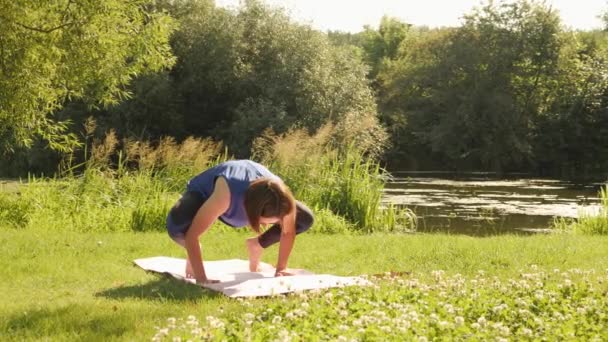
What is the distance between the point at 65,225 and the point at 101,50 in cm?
296

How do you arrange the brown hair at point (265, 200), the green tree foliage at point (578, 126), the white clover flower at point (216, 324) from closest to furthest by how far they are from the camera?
the white clover flower at point (216, 324), the brown hair at point (265, 200), the green tree foliage at point (578, 126)

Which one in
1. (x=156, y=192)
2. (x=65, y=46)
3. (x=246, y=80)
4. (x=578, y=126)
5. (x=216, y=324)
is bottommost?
(x=216, y=324)

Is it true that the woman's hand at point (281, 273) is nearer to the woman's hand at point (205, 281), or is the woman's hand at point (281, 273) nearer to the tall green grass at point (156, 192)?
the woman's hand at point (205, 281)

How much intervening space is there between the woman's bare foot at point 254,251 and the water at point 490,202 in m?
6.82

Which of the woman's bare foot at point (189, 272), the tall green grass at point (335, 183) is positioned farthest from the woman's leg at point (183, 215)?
the tall green grass at point (335, 183)

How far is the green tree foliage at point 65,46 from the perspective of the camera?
988cm

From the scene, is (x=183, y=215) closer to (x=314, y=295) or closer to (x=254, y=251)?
(x=254, y=251)

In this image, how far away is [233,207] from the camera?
263 inches

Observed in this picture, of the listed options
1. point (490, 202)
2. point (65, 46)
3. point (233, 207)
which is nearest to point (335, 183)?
point (65, 46)

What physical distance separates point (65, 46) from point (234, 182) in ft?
17.3

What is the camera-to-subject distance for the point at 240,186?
650cm

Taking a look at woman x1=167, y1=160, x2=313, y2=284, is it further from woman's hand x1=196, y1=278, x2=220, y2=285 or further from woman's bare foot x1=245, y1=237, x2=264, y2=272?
woman's bare foot x1=245, y1=237, x2=264, y2=272

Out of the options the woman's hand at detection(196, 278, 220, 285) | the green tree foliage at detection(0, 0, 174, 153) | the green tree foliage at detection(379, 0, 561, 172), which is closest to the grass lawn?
the woman's hand at detection(196, 278, 220, 285)

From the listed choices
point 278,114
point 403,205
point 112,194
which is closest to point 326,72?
point 278,114
